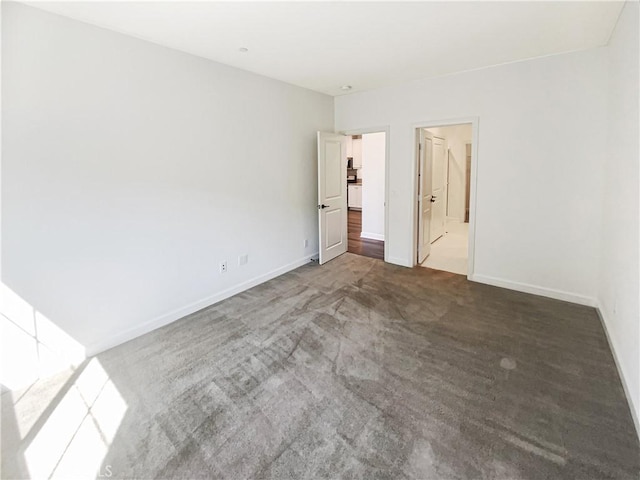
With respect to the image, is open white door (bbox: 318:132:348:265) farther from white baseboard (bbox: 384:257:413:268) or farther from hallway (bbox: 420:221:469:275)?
hallway (bbox: 420:221:469:275)

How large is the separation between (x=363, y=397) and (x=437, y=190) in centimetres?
471

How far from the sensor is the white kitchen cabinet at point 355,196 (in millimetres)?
10516

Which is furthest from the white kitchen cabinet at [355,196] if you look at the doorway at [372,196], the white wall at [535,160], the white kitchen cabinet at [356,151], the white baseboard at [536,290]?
the white baseboard at [536,290]

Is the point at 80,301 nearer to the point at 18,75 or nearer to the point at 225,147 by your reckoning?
the point at 18,75

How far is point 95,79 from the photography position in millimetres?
2520

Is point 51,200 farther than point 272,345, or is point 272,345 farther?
point 272,345

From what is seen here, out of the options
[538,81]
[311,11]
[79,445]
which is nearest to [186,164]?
[311,11]

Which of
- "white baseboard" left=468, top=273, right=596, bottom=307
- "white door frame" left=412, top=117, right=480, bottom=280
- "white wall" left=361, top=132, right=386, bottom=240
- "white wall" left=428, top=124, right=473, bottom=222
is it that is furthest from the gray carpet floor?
"white wall" left=428, top=124, right=473, bottom=222

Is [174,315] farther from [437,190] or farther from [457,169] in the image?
[457,169]

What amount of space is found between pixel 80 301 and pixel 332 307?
225 cm

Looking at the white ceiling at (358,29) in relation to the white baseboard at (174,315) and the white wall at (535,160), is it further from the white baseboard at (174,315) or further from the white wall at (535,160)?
the white baseboard at (174,315)

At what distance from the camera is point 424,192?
4953 millimetres

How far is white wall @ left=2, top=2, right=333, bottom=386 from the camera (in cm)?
224

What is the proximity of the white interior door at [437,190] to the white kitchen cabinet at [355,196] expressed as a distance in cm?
409
